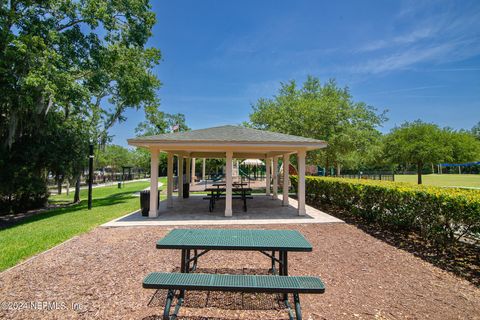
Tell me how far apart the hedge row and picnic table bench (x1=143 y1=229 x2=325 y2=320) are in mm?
3574

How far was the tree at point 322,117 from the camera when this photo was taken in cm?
1697

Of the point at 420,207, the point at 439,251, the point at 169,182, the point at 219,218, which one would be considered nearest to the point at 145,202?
the point at 219,218

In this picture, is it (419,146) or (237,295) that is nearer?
(237,295)

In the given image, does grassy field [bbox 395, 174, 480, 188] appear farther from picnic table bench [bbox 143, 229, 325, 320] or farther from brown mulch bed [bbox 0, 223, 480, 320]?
picnic table bench [bbox 143, 229, 325, 320]

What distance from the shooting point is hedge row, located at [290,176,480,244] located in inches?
179

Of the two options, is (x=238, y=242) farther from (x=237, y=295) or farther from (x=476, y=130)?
(x=476, y=130)

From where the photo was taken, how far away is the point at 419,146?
24.2m

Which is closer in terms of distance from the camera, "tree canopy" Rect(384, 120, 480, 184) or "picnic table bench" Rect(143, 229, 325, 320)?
"picnic table bench" Rect(143, 229, 325, 320)

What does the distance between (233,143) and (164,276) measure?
608 cm

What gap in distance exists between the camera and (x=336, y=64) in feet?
58.7

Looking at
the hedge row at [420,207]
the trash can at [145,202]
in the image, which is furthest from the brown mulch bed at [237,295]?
the trash can at [145,202]

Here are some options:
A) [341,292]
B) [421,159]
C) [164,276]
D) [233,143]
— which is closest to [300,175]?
[233,143]

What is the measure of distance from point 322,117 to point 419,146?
14.8 metres

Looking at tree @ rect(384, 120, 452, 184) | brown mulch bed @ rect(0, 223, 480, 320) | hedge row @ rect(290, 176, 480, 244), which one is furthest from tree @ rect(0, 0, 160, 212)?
tree @ rect(384, 120, 452, 184)
